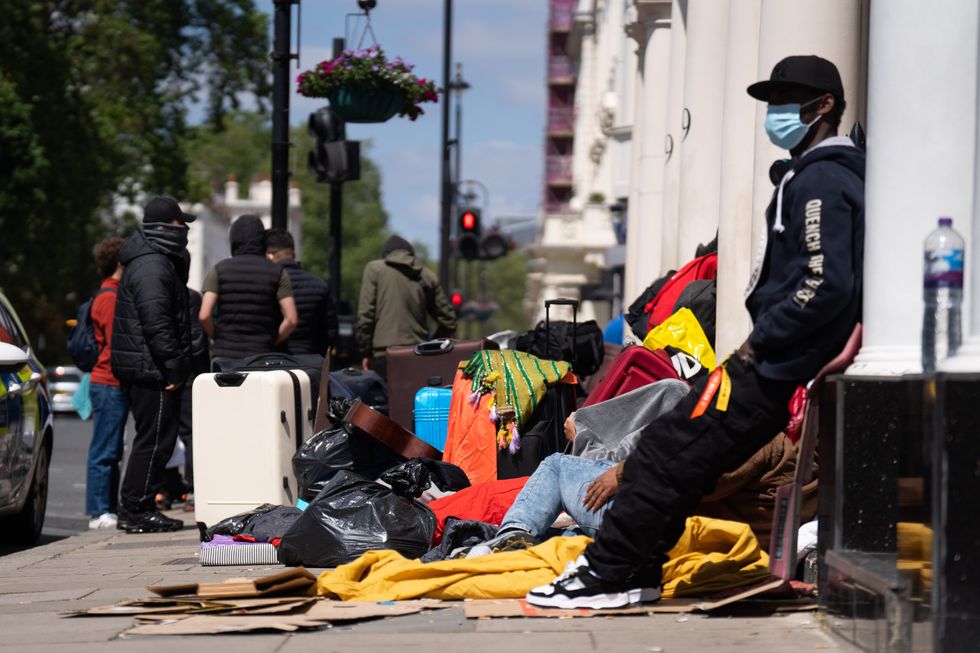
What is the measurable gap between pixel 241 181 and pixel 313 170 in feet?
415

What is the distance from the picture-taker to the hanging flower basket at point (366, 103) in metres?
15.3

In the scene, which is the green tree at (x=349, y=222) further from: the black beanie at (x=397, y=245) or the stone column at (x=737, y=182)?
→ the stone column at (x=737, y=182)

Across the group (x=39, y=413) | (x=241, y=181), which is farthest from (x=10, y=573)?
(x=241, y=181)

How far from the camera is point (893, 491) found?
582 cm

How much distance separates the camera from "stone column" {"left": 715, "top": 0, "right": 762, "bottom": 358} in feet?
32.7

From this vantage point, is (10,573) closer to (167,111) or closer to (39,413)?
(39,413)

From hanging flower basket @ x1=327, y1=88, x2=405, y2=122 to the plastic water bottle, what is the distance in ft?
34.3

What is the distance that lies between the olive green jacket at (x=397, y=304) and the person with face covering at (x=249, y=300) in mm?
1928

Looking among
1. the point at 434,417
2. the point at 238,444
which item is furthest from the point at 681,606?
the point at 434,417

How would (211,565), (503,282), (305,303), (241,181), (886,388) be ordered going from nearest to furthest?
1. (886,388)
2. (211,565)
3. (305,303)
4. (241,181)
5. (503,282)

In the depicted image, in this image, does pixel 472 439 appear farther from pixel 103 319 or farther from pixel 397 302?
pixel 397 302

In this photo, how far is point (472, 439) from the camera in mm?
9695

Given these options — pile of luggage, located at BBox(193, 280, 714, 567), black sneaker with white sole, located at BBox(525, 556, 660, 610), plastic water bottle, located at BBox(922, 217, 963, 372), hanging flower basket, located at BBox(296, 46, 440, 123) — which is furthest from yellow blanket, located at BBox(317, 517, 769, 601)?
hanging flower basket, located at BBox(296, 46, 440, 123)

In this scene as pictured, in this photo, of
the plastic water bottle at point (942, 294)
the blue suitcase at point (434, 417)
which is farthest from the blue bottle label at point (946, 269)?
the blue suitcase at point (434, 417)
